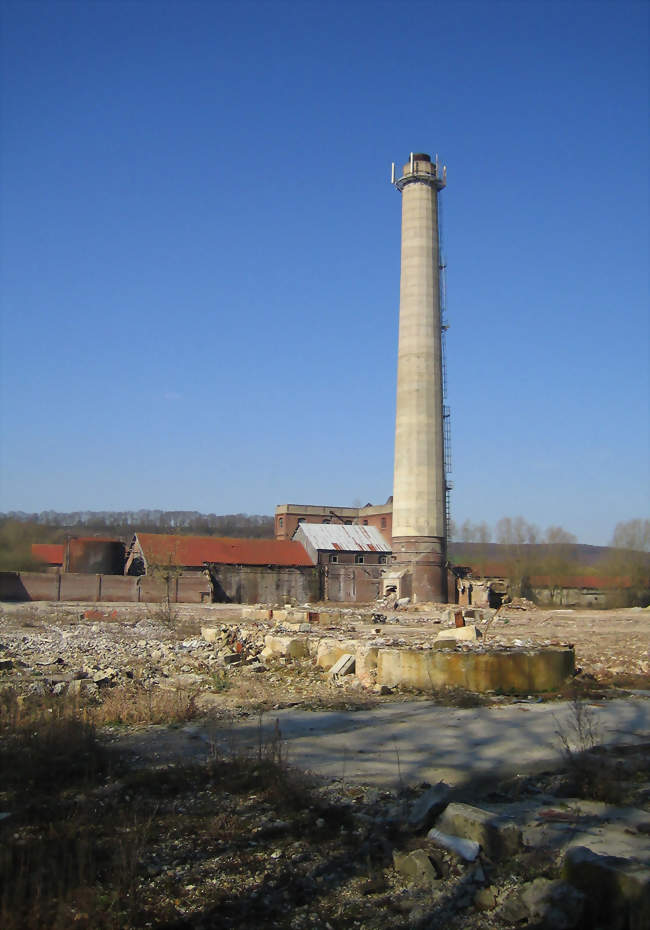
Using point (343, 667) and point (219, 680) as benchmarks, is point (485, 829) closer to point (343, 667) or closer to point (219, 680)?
point (343, 667)

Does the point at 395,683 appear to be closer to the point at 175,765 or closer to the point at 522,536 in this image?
the point at 175,765

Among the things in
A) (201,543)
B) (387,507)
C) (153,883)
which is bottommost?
(153,883)

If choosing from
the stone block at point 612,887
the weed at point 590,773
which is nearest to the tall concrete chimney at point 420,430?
the weed at point 590,773

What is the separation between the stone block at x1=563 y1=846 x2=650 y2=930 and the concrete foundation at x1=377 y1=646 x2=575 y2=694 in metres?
7.16

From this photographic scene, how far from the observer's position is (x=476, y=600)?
4000 cm

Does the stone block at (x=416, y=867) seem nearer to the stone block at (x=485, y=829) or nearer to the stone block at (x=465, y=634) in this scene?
the stone block at (x=485, y=829)

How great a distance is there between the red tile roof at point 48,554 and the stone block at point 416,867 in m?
46.8

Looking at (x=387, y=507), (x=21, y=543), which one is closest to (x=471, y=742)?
(x=21, y=543)

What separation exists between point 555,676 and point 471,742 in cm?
379

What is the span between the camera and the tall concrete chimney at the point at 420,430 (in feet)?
129

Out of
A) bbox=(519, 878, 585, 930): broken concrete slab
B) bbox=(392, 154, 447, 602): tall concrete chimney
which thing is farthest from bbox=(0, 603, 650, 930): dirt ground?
bbox=(392, 154, 447, 602): tall concrete chimney

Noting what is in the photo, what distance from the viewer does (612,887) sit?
4309 mm

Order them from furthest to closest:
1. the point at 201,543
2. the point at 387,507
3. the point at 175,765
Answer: the point at 387,507 < the point at 201,543 < the point at 175,765

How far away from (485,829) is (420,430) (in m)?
34.7
